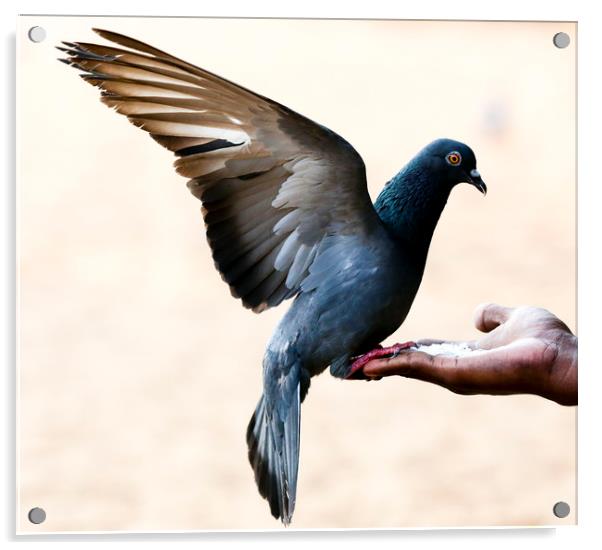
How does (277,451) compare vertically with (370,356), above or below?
below

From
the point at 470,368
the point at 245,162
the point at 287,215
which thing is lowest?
the point at 470,368

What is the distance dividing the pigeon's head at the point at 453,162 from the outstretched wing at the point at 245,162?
0.19m

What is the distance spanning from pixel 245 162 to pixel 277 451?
62 centimetres

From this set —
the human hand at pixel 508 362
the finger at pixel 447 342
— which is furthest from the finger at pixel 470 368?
the finger at pixel 447 342

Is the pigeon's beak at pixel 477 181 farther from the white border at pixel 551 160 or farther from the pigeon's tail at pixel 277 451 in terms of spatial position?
the pigeon's tail at pixel 277 451

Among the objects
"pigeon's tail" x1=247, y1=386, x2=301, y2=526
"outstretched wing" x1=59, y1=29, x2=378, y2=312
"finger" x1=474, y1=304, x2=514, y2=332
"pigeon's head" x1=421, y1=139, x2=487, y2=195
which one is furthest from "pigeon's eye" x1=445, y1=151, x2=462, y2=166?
"pigeon's tail" x1=247, y1=386, x2=301, y2=526

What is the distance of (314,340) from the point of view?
227 cm

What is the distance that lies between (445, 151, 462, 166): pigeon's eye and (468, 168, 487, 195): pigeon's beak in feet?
0.14

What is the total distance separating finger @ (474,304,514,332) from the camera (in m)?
2.42

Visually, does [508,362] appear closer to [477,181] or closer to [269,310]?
[477,181]

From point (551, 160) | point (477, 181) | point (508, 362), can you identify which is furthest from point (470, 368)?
point (551, 160)

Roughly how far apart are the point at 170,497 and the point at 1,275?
61cm

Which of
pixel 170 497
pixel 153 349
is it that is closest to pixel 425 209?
pixel 153 349

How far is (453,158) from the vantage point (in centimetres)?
234
